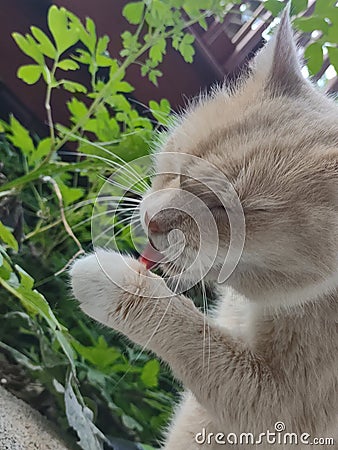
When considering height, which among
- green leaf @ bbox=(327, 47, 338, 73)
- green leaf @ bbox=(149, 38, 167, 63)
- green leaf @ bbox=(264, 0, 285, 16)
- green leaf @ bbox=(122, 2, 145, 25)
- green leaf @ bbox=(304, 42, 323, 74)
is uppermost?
green leaf @ bbox=(122, 2, 145, 25)

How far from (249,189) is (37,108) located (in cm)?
85

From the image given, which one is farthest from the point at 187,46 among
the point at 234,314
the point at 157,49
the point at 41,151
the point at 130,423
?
the point at 130,423

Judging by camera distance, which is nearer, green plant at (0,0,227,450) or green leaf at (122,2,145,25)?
green plant at (0,0,227,450)

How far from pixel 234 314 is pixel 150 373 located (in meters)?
0.25

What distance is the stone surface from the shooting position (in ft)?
2.03

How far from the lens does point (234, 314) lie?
633 mm

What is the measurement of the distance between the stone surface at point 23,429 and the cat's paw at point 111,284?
0.18 m

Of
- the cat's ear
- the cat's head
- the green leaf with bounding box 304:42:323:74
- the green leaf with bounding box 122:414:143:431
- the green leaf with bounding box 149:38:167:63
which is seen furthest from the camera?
the green leaf with bounding box 149:38:167:63

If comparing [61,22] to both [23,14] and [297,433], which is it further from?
[297,433]

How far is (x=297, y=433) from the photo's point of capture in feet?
1.73

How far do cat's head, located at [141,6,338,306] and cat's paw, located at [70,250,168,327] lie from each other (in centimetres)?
5

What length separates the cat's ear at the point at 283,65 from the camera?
58cm
